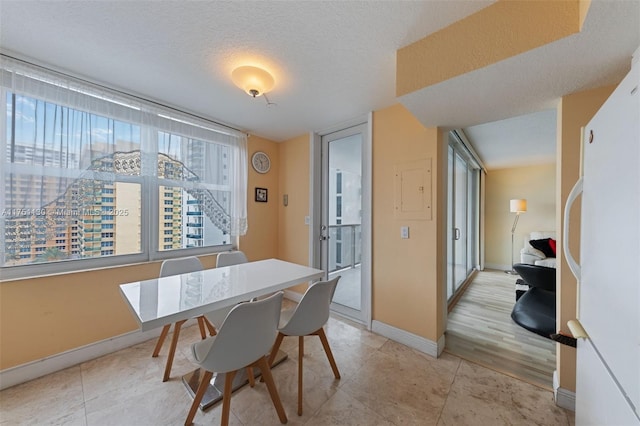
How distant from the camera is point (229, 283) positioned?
1.68m

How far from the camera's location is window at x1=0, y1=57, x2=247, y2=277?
65.9 inches

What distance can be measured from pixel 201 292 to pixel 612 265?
1.88 metres

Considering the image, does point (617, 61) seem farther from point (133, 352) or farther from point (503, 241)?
point (503, 241)

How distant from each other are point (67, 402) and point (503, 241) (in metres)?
6.92

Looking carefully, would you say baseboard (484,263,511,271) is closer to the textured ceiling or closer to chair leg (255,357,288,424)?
the textured ceiling

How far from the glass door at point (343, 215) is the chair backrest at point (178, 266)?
154 cm

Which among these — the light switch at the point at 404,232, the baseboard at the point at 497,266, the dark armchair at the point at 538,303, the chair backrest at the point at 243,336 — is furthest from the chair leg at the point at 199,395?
the baseboard at the point at 497,266

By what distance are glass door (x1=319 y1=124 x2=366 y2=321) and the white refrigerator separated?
1.90m

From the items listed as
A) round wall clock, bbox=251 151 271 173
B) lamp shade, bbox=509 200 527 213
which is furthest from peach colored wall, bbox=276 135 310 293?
lamp shade, bbox=509 200 527 213

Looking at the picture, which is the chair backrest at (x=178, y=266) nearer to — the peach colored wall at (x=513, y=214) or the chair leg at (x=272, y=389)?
the chair leg at (x=272, y=389)

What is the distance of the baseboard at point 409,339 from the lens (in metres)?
2.06

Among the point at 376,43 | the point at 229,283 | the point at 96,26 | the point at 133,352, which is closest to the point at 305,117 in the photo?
the point at 376,43

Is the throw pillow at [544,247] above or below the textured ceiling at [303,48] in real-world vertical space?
below

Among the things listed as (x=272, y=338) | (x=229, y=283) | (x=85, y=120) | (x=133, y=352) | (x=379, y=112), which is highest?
(x=379, y=112)
